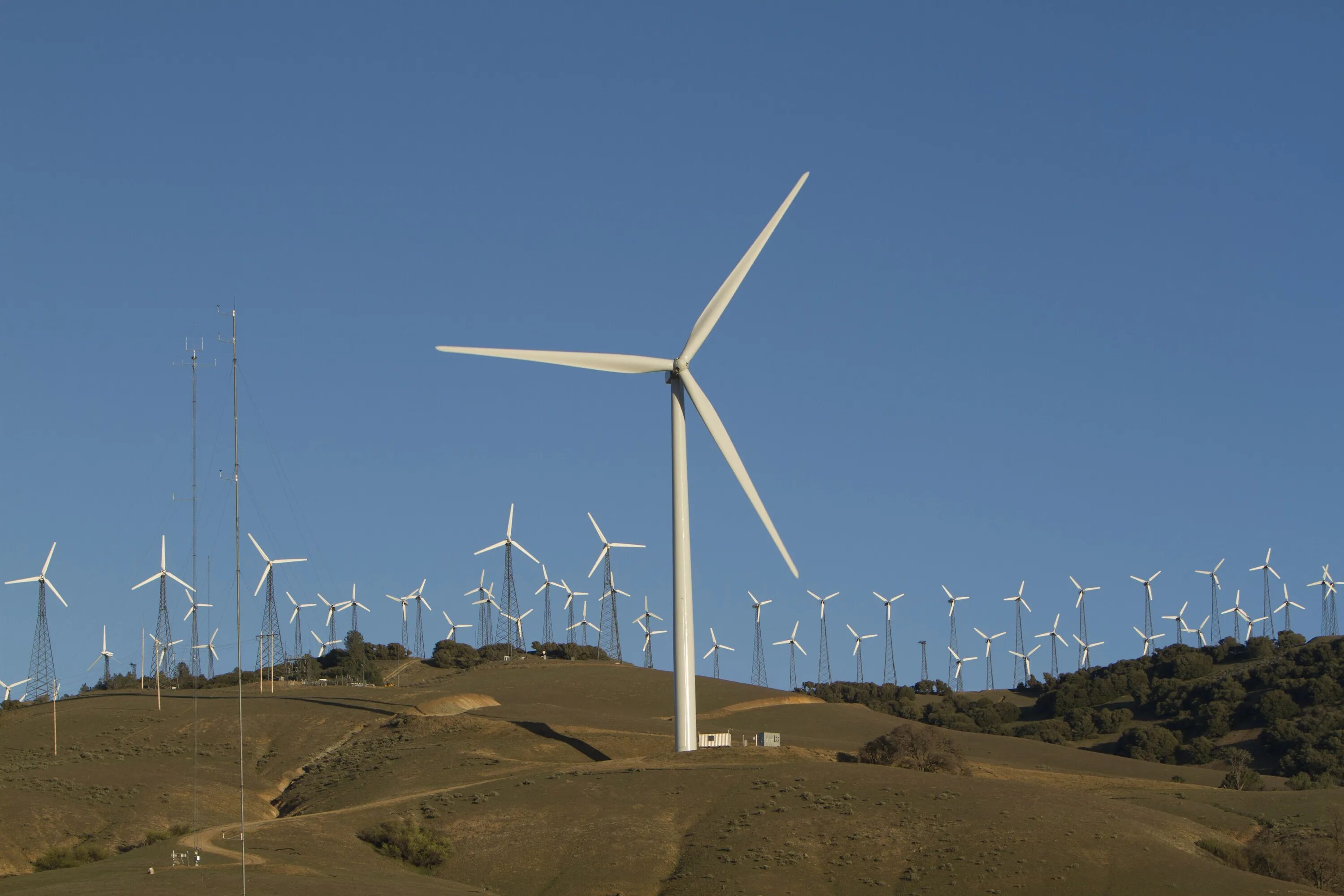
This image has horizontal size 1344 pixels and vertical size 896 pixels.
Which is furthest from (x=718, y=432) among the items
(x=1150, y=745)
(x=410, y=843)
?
(x=1150, y=745)

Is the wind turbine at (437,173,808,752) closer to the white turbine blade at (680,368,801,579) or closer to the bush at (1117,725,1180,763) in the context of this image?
the white turbine blade at (680,368,801,579)

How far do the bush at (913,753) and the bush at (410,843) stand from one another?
27.4 meters

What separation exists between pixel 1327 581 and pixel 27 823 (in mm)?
138835

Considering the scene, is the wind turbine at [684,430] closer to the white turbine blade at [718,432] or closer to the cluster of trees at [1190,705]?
the white turbine blade at [718,432]

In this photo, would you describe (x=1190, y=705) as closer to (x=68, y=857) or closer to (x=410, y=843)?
(x=410, y=843)

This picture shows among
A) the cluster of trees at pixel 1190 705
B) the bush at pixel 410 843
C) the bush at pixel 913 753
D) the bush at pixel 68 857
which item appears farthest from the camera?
the cluster of trees at pixel 1190 705

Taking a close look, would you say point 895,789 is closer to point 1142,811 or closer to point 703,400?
point 1142,811

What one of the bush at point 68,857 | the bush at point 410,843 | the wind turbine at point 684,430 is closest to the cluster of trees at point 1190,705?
the wind turbine at point 684,430

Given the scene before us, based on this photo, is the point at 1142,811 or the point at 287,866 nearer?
the point at 287,866

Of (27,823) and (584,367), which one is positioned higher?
(584,367)

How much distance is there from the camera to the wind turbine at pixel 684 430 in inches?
3145

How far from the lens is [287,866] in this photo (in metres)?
59.2

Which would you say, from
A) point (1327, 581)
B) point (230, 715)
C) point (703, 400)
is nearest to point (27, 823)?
point (230, 715)

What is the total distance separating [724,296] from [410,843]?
1365 inches
